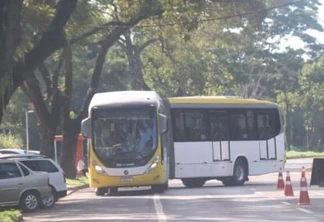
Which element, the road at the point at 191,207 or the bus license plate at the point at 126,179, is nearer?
the road at the point at 191,207

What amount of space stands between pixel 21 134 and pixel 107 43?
79.9ft

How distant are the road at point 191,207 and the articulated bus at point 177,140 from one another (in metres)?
1.12

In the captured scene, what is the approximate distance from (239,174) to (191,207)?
1230cm

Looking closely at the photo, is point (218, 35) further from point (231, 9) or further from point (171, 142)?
point (171, 142)

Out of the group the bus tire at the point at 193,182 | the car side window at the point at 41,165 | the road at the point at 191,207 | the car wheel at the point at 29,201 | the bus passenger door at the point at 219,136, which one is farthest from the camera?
the bus tire at the point at 193,182

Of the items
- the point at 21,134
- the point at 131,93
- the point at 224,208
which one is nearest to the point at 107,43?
the point at 131,93

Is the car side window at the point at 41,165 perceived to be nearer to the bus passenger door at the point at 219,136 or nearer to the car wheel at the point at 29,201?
the car wheel at the point at 29,201

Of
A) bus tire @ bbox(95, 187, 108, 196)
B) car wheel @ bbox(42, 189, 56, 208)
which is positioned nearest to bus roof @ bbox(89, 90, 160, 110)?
bus tire @ bbox(95, 187, 108, 196)

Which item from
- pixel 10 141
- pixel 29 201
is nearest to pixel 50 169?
pixel 29 201

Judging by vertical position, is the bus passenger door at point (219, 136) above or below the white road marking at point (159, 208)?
above

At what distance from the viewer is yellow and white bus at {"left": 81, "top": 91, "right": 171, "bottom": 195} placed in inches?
1248

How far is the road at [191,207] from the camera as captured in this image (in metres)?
22.3

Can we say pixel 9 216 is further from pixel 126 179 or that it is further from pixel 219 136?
pixel 219 136

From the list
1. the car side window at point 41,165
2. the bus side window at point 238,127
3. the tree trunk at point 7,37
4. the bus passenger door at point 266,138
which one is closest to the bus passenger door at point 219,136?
the bus side window at point 238,127
